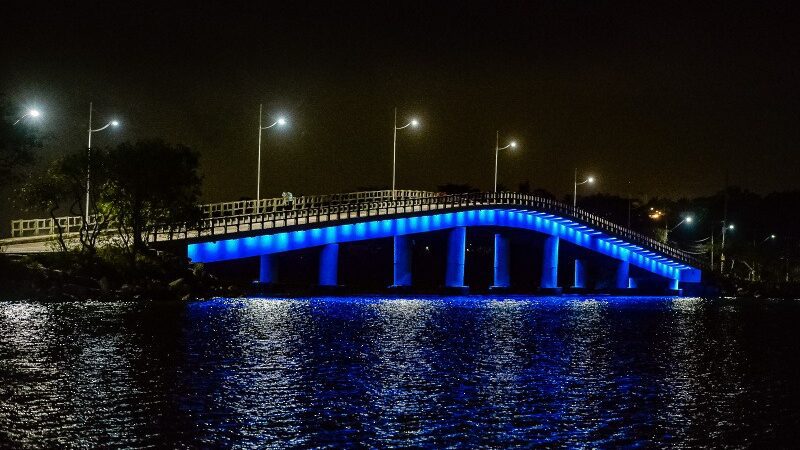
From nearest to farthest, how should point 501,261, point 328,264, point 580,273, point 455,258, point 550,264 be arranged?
point 328,264 → point 455,258 → point 501,261 → point 550,264 → point 580,273

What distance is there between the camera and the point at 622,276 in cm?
12519

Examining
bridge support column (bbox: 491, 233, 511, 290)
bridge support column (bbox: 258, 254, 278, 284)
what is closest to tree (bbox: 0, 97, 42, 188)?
bridge support column (bbox: 258, 254, 278, 284)

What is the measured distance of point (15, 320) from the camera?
152 feet

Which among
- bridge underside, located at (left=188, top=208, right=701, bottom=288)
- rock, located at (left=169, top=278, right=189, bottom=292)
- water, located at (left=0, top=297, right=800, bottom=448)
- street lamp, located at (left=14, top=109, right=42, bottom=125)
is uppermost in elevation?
street lamp, located at (left=14, top=109, right=42, bottom=125)

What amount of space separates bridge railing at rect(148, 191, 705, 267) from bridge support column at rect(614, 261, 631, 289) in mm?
4272

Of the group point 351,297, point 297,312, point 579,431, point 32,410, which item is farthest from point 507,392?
point 351,297

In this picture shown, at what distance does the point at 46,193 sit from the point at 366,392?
4505 centimetres

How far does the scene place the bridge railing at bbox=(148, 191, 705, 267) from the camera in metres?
77.4

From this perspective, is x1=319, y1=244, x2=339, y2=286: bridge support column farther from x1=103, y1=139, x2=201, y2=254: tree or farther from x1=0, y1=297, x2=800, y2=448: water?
x1=0, y1=297, x2=800, y2=448: water

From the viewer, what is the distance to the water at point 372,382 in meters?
24.0

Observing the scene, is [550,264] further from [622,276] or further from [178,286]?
[178,286]

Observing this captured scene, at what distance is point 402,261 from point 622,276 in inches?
1461

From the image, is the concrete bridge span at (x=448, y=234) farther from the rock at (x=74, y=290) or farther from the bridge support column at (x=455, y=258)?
the rock at (x=74, y=290)

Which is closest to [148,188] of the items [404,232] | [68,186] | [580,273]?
[68,186]
